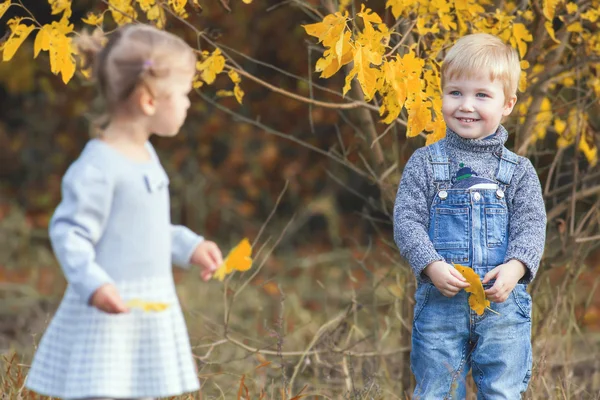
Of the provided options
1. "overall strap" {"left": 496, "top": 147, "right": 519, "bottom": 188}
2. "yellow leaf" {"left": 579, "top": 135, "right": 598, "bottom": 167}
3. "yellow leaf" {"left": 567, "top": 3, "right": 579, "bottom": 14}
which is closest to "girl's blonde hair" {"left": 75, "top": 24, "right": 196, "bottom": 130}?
"overall strap" {"left": 496, "top": 147, "right": 519, "bottom": 188}

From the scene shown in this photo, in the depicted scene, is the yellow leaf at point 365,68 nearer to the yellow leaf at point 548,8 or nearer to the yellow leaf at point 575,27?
the yellow leaf at point 548,8

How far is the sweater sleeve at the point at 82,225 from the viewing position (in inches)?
81.5

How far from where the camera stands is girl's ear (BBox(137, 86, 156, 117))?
86.5 inches

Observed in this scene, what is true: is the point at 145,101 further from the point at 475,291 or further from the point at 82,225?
the point at 475,291

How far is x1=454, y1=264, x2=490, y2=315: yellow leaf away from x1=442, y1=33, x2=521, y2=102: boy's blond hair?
0.53 meters

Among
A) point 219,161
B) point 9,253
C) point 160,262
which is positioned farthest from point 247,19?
point 160,262

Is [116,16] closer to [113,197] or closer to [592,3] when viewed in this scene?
[113,197]

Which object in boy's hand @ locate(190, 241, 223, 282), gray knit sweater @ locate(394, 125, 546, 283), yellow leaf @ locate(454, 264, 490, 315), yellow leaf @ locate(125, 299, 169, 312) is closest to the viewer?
yellow leaf @ locate(125, 299, 169, 312)

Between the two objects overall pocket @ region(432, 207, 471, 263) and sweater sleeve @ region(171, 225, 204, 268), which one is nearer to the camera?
sweater sleeve @ region(171, 225, 204, 268)

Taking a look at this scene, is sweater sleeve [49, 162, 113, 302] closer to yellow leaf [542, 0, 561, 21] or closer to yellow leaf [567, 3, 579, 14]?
yellow leaf [542, 0, 561, 21]

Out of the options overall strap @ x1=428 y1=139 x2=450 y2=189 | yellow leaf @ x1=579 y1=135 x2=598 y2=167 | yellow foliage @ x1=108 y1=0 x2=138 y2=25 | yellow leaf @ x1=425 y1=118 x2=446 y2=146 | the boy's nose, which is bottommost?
overall strap @ x1=428 y1=139 x2=450 y2=189

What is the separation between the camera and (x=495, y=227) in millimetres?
2740

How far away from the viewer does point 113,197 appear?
7.14ft

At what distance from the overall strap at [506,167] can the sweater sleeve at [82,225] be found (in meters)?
1.15
